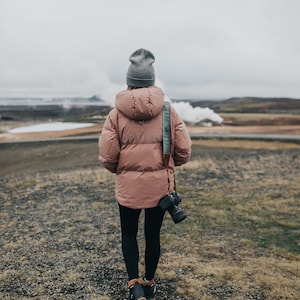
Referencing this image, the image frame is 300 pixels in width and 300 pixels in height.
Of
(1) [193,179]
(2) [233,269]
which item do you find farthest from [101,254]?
(1) [193,179]

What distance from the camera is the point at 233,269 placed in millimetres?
4832

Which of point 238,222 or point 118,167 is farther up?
point 118,167

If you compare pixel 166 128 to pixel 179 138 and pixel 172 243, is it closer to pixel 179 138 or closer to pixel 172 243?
pixel 179 138

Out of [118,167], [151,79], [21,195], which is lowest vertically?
[21,195]

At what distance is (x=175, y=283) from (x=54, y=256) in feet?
6.54

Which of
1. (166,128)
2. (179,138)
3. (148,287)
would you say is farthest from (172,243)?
(166,128)

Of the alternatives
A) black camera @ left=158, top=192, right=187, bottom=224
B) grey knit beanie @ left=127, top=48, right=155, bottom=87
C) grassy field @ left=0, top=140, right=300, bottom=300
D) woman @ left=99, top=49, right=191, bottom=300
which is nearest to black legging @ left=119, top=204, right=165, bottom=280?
woman @ left=99, top=49, right=191, bottom=300

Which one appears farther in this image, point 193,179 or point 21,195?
point 193,179

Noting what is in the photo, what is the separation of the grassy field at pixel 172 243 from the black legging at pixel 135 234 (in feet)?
2.19

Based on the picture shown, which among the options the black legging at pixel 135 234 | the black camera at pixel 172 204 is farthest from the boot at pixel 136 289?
the black camera at pixel 172 204

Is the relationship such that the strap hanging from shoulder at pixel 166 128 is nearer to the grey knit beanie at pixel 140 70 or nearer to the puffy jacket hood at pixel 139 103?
the puffy jacket hood at pixel 139 103

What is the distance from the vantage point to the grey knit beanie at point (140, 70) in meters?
3.38

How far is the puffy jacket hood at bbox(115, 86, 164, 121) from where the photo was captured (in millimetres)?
3223

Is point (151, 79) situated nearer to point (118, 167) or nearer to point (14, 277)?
point (118, 167)
